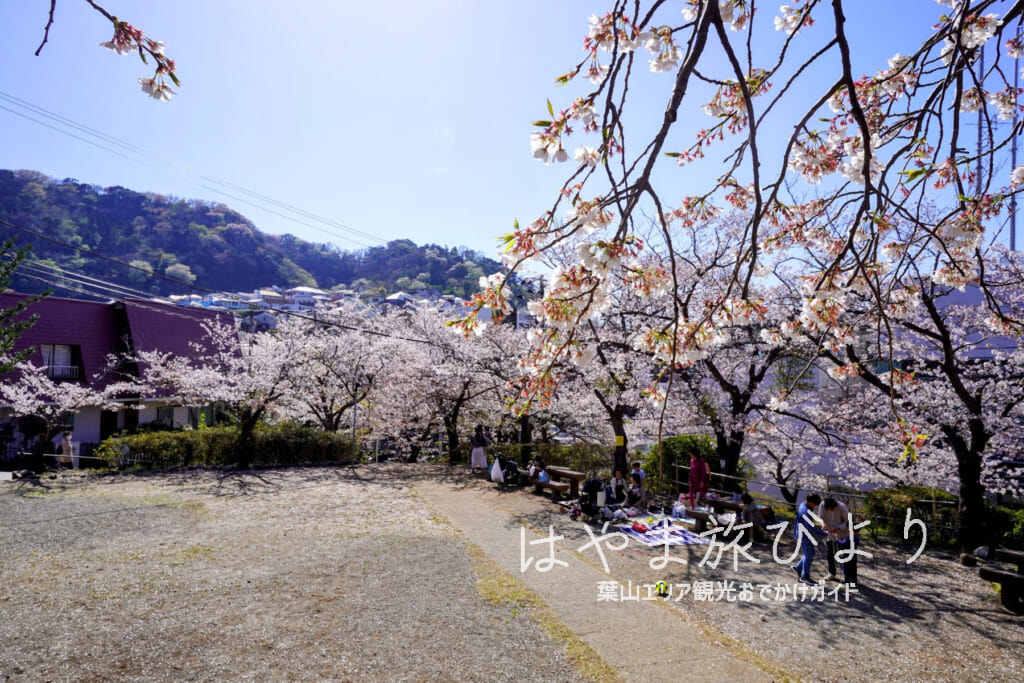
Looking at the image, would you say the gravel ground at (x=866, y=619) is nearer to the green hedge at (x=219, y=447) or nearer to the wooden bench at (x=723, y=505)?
the wooden bench at (x=723, y=505)

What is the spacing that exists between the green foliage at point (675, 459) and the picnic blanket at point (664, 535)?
320 centimetres

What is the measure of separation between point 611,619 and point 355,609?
105 inches

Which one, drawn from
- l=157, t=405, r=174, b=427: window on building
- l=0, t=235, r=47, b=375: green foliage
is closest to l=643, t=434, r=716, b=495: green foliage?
l=0, t=235, r=47, b=375: green foliage

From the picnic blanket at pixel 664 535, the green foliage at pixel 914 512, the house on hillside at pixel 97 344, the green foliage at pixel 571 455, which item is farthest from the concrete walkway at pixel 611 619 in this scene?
the house on hillside at pixel 97 344

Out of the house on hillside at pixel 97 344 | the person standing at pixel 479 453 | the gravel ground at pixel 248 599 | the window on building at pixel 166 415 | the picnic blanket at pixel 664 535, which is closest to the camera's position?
the gravel ground at pixel 248 599

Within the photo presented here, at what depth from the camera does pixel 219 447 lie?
16.9m

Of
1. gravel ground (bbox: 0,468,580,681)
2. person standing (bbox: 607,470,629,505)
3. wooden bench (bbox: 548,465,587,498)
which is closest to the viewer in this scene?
gravel ground (bbox: 0,468,580,681)

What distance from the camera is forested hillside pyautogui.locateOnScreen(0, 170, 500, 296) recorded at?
70.9 m

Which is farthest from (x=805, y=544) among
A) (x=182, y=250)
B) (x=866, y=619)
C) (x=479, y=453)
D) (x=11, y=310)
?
(x=182, y=250)

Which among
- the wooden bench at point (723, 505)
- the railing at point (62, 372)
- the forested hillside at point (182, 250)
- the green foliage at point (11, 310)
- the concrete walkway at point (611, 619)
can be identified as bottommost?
the concrete walkway at point (611, 619)

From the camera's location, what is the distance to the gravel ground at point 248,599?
4785mm

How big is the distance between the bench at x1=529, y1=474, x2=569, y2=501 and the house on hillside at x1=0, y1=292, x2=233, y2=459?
574 inches

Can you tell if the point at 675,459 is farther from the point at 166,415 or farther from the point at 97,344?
the point at 166,415

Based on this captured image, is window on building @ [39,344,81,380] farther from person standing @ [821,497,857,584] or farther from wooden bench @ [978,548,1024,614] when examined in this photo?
wooden bench @ [978,548,1024,614]
